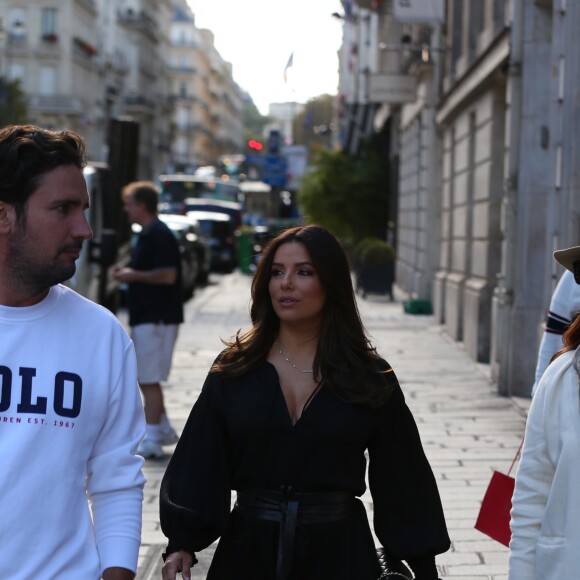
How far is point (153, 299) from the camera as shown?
Answer: 9531 mm

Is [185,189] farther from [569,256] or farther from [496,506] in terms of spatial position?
[569,256]

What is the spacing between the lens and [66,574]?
2.97 metres

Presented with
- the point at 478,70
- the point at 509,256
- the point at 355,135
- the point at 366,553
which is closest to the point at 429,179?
the point at 478,70

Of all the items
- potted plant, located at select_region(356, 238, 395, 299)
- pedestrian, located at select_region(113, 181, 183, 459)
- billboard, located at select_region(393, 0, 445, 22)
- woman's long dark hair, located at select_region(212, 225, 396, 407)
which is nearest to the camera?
woman's long dark hair, located at select_region(212, 225, 396, 407)

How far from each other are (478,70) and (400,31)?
16.3 metres

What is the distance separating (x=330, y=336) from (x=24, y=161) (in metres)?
1.17

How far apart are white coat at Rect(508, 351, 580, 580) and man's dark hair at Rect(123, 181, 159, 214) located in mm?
6411

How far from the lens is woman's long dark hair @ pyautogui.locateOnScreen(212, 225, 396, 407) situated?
3824 mm

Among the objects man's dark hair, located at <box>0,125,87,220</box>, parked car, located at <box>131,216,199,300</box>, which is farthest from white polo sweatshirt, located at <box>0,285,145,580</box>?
parked car, located at <box>131,216,199,300</box>

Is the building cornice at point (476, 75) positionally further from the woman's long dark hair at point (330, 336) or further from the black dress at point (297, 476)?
the black dress at point (297, 476)

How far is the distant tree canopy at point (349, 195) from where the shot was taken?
3756cm

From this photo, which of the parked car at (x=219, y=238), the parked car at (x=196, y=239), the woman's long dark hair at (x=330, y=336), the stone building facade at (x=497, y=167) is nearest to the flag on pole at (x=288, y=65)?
the parked car at (x=219, y=238)

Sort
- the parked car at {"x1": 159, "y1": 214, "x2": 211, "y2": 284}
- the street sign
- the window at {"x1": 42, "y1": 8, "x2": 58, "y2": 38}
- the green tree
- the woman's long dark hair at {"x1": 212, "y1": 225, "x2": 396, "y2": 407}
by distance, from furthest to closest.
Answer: the window at {"x1": 42, "y1": 8, "x2": 58, "y2": 38} → the green tree → the street sign → the parked car at {"x1": 159, "y1": 214, "x2": 211, "y2": 284} → the woman's long dark hair at {"x1": 212, "y1": 225, "x2": 396, "y2": 407}

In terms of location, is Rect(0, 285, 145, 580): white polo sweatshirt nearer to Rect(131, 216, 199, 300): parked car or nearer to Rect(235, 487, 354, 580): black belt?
Rect(235, 487, 354, 580): black belt
